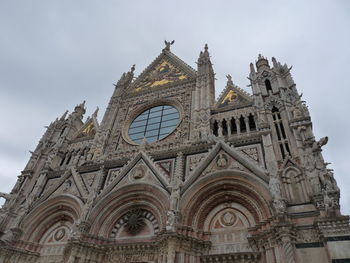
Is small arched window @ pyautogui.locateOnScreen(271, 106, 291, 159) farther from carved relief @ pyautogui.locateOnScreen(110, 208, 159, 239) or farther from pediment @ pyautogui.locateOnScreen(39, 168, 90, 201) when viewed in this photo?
pediment @ pyautogui.locateOnScreen(39, 168, 90, 201)

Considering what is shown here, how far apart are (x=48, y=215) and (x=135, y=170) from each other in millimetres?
5073

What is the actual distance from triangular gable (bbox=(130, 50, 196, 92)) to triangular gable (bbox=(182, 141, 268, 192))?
325 inches

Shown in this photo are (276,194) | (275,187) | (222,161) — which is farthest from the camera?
(222,161)

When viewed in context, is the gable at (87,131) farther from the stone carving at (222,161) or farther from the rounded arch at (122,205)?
the stone carving at (222,161)

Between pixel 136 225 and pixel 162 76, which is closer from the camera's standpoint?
pixel 136 225

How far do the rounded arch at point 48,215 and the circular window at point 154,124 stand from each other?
5471 millimetres

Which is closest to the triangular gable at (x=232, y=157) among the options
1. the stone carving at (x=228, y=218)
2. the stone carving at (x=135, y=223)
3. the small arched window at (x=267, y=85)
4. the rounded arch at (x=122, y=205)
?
the rounded arch at (x=122, y=205)

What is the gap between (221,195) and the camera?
10680 mm

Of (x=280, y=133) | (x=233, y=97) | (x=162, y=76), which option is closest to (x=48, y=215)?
(x=280, y=133)

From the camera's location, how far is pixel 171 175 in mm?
12008

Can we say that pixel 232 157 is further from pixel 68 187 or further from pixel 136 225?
pixel 68 187

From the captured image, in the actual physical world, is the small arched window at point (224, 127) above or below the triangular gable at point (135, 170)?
above

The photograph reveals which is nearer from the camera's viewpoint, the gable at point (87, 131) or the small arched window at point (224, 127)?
the small arched window at point (224, 127)

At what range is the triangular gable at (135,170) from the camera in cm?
1202
